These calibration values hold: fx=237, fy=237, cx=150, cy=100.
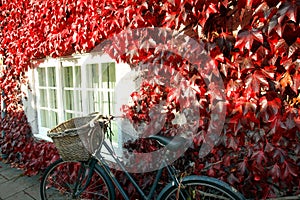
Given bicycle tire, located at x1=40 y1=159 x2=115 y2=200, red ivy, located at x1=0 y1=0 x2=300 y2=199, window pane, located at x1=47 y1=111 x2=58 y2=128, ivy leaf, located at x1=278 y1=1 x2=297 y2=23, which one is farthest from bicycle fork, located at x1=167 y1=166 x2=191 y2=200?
window pane, located at x1=47 y1=111 x2=58 y2=128

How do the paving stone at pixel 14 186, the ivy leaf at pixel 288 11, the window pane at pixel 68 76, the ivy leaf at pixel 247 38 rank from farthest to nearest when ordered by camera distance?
the window pane at pixel 68 76
the paving stone at pixel 14 186
the ivy leaf at pixel 247 38
the ivy leaf at pixel 288 11

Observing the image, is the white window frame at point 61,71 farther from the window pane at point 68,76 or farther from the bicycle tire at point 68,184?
the bicycle tire at point 68,184

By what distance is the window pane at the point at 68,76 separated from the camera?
3.64 m

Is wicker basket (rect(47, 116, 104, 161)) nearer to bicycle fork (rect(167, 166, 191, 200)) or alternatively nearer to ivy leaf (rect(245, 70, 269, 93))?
bicycle fork (rect(167, 166, 191, 200))

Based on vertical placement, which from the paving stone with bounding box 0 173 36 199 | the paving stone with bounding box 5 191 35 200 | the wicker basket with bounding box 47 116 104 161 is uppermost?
the wicker basket with bounding box 47 116 104 161

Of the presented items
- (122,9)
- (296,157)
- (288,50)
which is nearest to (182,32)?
(122,9)

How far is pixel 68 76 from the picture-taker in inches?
145

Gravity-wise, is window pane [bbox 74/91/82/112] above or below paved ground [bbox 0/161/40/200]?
above

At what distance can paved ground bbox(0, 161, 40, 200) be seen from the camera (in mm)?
3193

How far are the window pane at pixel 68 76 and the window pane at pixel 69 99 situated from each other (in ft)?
0.38

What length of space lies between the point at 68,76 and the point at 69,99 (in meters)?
0.36

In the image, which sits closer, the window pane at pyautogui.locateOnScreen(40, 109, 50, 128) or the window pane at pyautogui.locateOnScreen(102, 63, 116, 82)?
the window pane at pyautogui.locateOnScreen(102, 63, 116, 82)

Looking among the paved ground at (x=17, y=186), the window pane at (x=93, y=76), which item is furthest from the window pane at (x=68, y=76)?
the paved ground at (x=17, y=186)

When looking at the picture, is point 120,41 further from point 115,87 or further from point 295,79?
point 295,79
